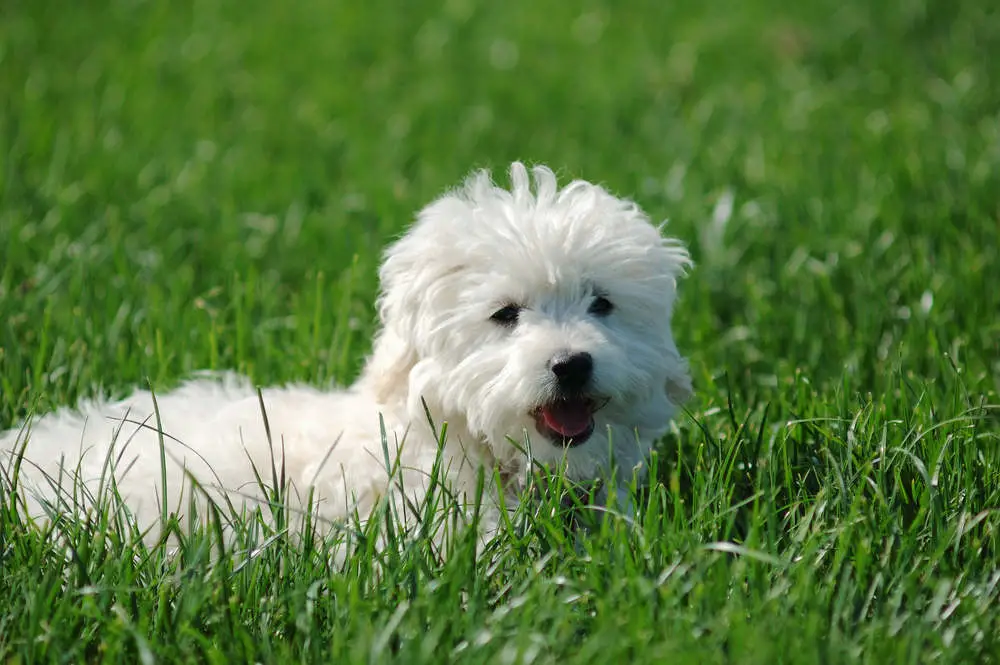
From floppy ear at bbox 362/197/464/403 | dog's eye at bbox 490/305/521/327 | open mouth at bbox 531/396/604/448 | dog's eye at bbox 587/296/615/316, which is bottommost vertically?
open mouth at bbox 531/396/604/448

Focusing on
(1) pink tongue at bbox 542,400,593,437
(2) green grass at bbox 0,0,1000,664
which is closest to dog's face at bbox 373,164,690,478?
(1) pink tongue at bbox 542,400,593,437

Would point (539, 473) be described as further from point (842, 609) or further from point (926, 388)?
point (926, 388)

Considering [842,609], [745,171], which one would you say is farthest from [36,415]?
[745,171]

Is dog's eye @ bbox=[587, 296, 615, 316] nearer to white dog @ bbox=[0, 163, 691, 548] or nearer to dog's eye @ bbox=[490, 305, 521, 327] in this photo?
white dog @ bbox=[0, 163, 691, 548]

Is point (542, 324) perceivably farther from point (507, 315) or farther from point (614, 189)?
point (614, 189)

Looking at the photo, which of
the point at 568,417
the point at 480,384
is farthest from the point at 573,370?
the point at 480,384

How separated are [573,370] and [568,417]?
19cm

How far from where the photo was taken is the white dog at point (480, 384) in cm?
356

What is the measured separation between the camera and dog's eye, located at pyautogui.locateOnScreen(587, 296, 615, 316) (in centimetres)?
374

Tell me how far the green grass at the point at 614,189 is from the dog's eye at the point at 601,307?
55 cm

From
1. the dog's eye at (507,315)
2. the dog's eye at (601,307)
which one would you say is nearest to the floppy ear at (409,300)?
the dog's eye at (507,315)

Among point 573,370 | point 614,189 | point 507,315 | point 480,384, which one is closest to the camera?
point 573,370

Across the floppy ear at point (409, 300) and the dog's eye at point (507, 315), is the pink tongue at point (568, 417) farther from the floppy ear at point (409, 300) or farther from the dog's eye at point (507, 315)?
the floppy ear at point (409, 300)

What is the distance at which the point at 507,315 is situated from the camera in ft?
12.2
